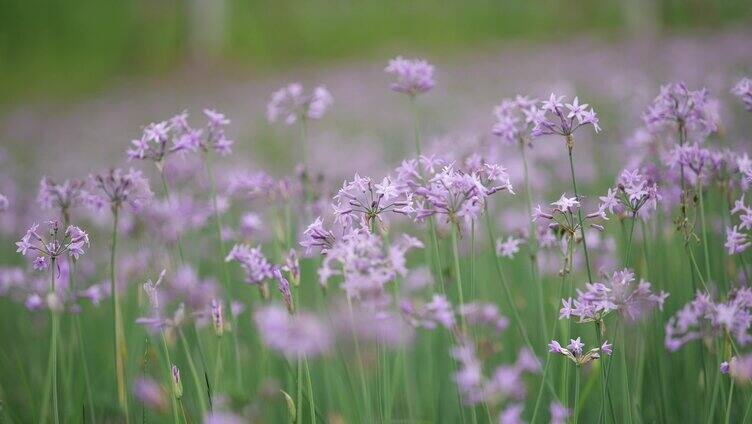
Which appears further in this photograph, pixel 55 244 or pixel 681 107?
pixel 681 107

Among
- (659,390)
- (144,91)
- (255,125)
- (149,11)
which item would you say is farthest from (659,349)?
(149,11)

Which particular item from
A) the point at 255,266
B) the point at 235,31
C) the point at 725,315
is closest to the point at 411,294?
the point at 255,266

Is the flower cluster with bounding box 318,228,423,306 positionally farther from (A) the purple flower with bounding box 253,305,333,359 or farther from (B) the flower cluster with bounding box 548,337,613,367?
(B) the flower cluster with bounding box 548,337,613,367

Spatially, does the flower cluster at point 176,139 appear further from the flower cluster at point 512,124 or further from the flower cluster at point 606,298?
the flower cluster at point 606,298

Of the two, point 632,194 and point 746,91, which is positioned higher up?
point 746,91

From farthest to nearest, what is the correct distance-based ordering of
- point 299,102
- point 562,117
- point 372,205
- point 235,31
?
1. point 235,31
2. point 299,102
3. point 562,117
4. point 372,205

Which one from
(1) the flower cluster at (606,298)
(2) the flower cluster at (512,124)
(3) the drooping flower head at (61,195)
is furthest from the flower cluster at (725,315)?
(3) the drooping flower head at (61,195)

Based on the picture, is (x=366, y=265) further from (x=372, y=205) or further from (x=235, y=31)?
(x=235, y=31)
